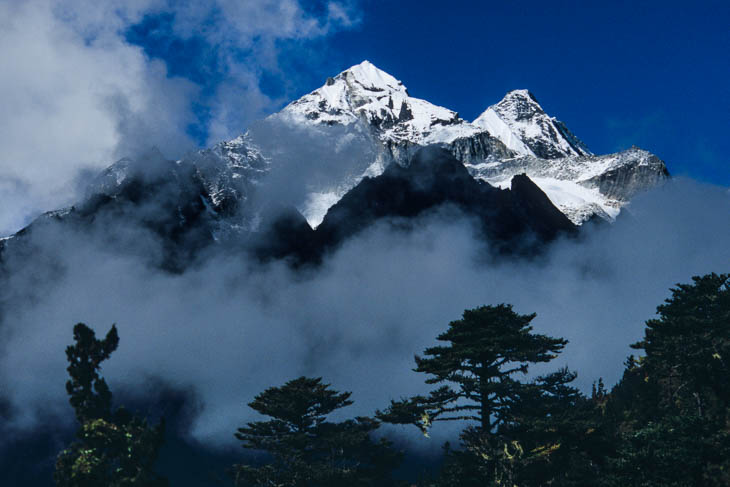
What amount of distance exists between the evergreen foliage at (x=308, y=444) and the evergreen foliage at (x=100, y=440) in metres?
12.8

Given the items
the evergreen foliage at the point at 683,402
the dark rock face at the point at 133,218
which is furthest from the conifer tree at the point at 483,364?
the dark rock face at the point at 133,218

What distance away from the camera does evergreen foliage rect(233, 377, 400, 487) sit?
47.2 meters

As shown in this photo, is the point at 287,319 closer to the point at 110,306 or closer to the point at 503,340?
the point at 110,306

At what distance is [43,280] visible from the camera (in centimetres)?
19512

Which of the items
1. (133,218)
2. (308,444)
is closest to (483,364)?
(308,444)

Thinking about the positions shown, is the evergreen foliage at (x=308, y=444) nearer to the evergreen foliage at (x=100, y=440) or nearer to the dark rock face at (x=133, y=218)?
the evergreen foliage at (x=100, y=440)

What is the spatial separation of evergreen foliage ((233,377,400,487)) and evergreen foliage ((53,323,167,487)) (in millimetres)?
12815

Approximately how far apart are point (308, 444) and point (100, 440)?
1931cm

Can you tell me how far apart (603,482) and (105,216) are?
7292 inches

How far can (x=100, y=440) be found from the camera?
34.0 meters

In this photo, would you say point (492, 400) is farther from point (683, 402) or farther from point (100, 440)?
point (100, 440)

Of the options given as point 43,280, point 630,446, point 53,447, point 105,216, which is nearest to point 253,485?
point 630,446

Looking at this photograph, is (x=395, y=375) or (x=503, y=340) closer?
(x=503, y=340)

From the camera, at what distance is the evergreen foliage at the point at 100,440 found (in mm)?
33125
